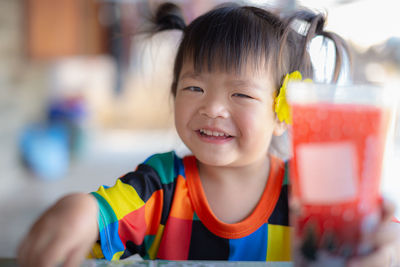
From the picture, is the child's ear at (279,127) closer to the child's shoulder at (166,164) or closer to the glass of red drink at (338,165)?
A: the child's shoulder at (166,164)

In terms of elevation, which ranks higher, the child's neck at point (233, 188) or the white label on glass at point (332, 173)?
the white label on glass at point (332, 173)

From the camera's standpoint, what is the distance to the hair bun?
0.88m

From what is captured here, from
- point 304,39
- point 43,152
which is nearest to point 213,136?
point 304,39

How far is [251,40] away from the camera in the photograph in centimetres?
74

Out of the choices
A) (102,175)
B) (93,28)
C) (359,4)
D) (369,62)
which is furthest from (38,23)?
(369,62)

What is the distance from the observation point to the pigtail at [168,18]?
881 mm

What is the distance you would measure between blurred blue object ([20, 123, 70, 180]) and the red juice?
3.15 meters

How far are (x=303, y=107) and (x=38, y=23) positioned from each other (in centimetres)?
315

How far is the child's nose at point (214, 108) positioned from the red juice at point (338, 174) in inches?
11.8

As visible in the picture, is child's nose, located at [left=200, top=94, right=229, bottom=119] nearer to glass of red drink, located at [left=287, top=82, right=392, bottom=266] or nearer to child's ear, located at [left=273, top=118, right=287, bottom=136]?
child's ear, located at [left=273, top=118, right=287, bottom=136]

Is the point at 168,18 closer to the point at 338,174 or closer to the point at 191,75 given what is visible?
the point at 191,75

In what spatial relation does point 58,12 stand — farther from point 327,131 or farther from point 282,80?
point 327,131

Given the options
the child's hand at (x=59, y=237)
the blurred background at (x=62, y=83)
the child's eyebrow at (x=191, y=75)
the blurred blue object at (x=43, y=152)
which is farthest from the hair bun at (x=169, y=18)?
the blurred blue object at (x=43, y=152)

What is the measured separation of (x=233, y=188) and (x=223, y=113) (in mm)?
191
